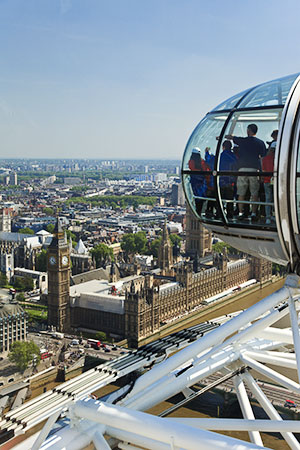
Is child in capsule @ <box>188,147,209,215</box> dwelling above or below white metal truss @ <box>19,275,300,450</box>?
above

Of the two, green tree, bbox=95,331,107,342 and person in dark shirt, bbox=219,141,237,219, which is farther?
green tree, bbox=95,331,107,342

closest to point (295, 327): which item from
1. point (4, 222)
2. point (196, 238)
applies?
point (196, 238)

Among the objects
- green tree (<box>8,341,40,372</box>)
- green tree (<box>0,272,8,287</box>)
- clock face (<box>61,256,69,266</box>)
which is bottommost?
green tree (<box>0,272,8,287</box>)

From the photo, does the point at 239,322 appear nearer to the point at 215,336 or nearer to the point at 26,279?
the point at 215,336

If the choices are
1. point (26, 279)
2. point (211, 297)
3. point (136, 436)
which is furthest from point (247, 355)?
point (26, 279)

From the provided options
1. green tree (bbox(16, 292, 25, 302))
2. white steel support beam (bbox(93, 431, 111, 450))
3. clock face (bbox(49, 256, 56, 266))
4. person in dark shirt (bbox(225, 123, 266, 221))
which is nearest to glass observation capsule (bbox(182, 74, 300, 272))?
person in dark shirt (bbox(225, 123, 266, 221))

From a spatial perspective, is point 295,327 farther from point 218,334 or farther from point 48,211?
point 48,211

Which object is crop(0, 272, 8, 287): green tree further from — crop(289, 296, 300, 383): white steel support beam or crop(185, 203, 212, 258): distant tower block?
crop(289, 296, 300, 383): white steel support beam
